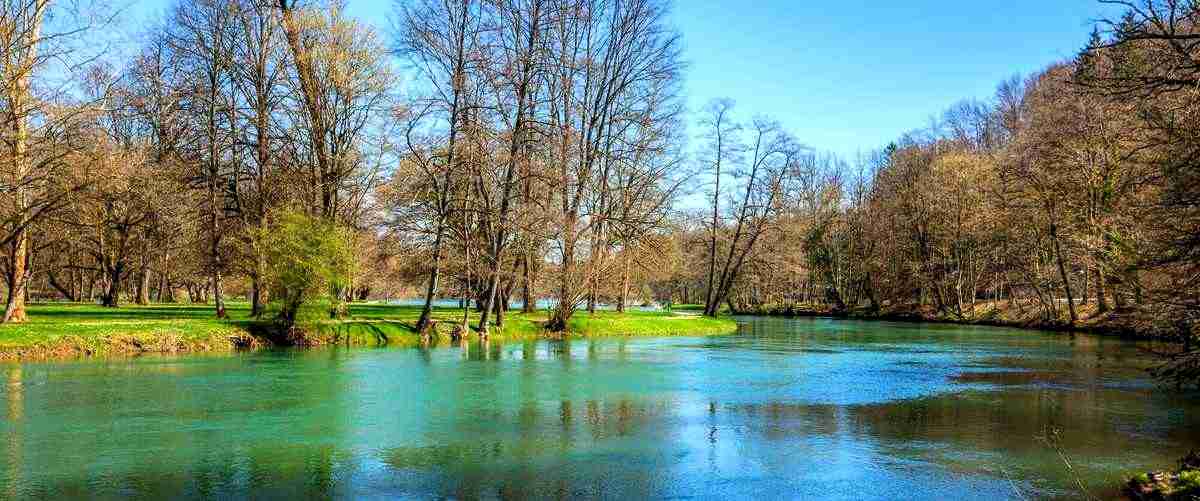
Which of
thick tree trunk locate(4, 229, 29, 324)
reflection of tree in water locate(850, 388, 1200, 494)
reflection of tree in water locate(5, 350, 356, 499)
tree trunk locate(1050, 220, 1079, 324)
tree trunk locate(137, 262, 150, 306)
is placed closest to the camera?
reflection of tree in water locate(5, 350, 356, 499)

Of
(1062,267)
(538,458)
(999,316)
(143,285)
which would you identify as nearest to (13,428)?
(538,458)

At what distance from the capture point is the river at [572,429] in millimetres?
9398

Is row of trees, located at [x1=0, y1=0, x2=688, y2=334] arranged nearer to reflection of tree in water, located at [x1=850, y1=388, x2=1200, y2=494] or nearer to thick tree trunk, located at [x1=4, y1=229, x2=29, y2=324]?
thick tree trunk, located at [x1=4, y1=229, x2=29, y2=324]

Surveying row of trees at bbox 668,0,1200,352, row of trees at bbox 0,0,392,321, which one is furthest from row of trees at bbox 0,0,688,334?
row of trees at bbox 668,0,1200,352

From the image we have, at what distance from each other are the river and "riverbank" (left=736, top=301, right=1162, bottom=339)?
10.2m

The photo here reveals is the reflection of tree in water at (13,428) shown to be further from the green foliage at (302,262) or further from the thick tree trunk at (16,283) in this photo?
the green foliage at (302,262)

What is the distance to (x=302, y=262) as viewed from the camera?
25.4 m

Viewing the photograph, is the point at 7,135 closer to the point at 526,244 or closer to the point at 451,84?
the point at 451,84

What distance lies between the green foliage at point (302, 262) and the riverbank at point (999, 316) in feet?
75.2

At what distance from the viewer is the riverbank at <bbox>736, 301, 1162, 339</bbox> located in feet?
121

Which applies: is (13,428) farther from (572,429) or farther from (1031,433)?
(1031,433)

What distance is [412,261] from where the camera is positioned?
119 ft

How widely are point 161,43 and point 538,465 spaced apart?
93.5 ft

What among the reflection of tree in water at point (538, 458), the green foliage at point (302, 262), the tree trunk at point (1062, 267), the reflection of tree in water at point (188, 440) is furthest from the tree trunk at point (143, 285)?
the tree trunk at point (1062, 267)
